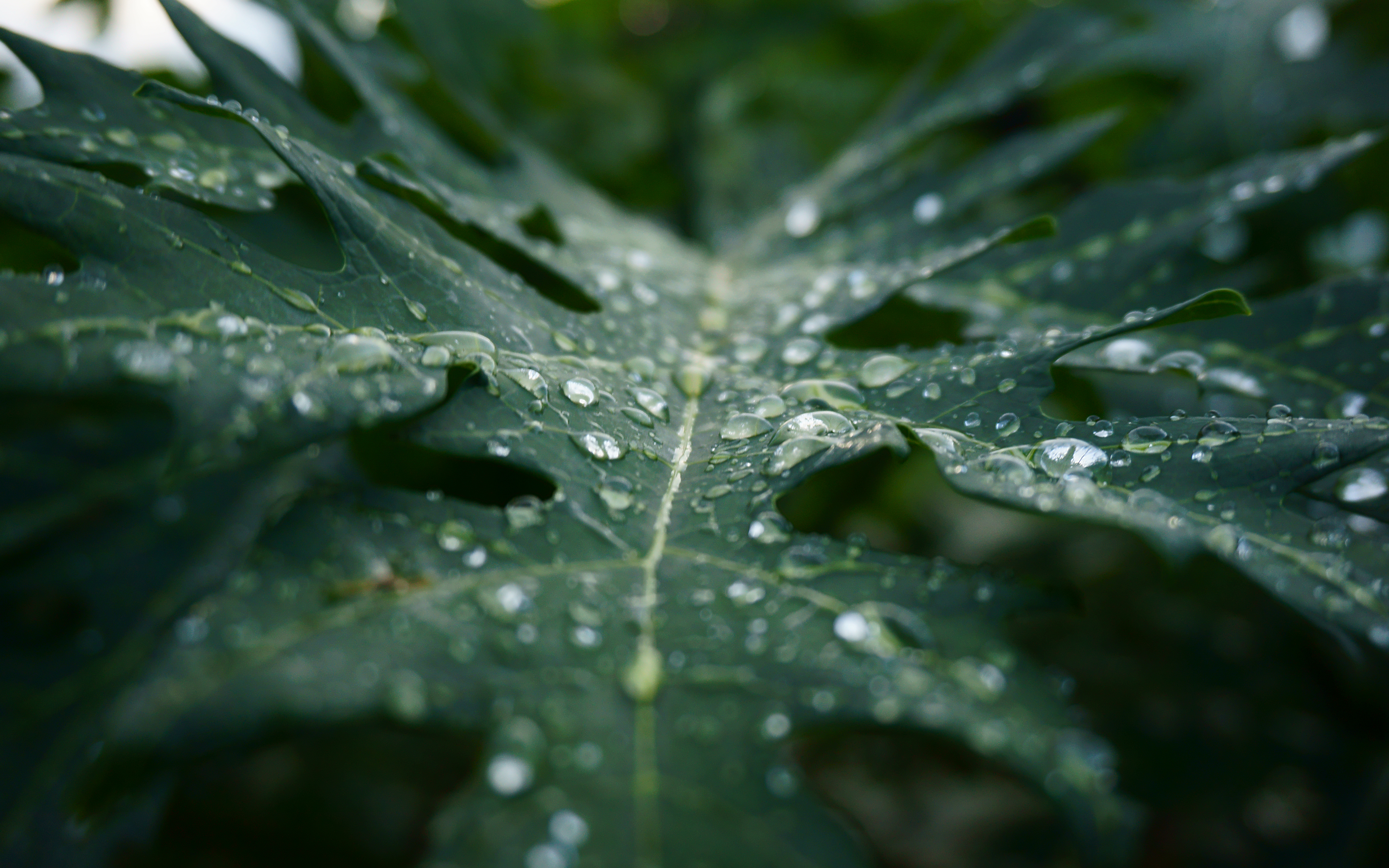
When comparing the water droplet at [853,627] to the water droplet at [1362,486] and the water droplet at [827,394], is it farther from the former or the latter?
the water droplet at [1362,486]

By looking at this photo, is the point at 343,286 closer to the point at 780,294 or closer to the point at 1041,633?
the point at 780,294

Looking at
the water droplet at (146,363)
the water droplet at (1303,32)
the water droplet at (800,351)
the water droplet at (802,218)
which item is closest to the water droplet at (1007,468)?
the water droplet at (800,351)

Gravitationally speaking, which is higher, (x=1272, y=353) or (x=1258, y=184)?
(x=1258, y=184)

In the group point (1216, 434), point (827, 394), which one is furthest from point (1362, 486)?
point (827, 394)

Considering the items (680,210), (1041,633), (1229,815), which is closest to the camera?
(1229,815)

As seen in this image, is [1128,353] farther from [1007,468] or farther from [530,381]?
[530,381]

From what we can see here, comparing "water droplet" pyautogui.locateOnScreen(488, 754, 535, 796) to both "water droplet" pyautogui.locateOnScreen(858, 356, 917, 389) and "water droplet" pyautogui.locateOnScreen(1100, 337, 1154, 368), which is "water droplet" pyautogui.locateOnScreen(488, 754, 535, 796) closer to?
"water droplet" pyautogui.locateOnScreen(858, 356, 917, 389)

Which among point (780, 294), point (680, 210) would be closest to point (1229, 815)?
point (780, 294)
